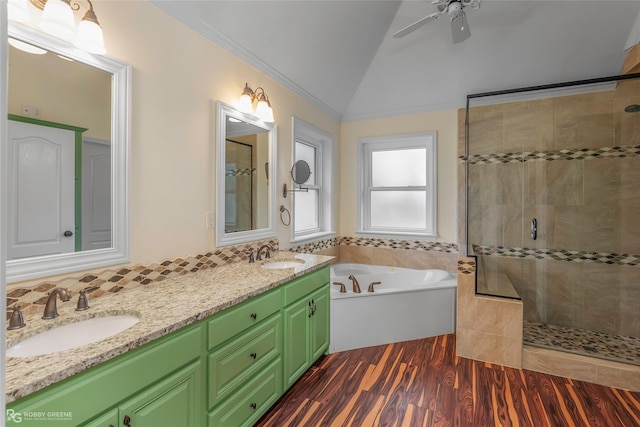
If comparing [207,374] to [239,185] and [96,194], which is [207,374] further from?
[239,185]

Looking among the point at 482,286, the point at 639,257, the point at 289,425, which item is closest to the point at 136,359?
the point at 289,425

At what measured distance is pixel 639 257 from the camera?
275 centimetres

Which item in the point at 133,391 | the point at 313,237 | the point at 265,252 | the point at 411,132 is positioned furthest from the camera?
the point at 411,132

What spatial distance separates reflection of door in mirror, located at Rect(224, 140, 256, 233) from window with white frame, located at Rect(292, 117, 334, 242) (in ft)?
2.37

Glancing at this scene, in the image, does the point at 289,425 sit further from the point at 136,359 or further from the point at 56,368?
the point at 56,368

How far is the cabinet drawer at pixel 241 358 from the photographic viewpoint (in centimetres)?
139

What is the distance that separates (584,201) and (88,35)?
12.9ft

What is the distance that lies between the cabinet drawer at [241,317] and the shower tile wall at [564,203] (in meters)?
2.25

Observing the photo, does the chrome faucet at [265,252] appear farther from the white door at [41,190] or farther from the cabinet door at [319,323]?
the white door at [41,190]

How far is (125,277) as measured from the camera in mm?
1559

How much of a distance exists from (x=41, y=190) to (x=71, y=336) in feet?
2.00

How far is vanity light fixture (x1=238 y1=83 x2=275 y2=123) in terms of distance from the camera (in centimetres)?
228

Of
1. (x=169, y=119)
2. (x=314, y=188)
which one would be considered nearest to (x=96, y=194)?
(x=169, y=119)

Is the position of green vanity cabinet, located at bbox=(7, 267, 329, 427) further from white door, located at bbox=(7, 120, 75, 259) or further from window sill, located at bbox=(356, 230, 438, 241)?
window sill, located at bbox=(356, 230, 438, 241)
